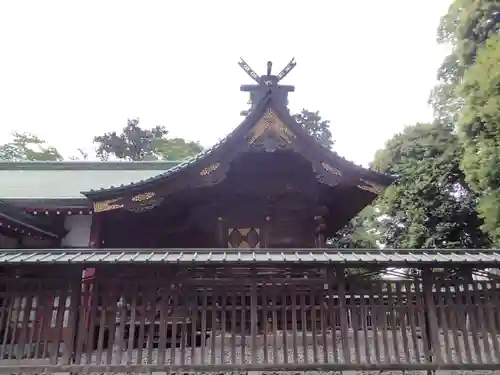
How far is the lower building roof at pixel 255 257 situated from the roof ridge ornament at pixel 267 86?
3.87 m

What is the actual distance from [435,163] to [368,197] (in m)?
15.5

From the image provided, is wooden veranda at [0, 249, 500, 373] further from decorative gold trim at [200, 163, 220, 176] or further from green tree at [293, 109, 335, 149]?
green tree at [293, 109, 335, 149]

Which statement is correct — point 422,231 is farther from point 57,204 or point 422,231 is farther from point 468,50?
point 57,204

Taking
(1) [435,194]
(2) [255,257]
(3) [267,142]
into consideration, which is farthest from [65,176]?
(1) [435,194]

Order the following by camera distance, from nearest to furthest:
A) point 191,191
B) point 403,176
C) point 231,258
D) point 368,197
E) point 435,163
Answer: point 231,258, point 191,191, point 368,197, point 435,163, point 403,176

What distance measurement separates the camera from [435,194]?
23859 millimetres

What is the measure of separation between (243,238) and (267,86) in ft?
11.9

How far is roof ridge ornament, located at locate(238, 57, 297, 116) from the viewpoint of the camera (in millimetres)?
9273

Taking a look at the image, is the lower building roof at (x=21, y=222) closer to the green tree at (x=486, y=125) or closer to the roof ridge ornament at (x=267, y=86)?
the roof ridge ornament at (x=267, y=86)

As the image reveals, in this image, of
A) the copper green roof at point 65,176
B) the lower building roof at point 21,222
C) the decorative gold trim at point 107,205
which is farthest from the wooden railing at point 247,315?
the copper green roof at point 65,176

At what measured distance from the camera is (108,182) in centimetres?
1519

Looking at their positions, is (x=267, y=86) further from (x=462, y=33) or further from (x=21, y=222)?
(x=462, y=33)

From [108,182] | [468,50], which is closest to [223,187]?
[108,182]

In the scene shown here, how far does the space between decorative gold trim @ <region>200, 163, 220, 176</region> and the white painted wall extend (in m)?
4.04
